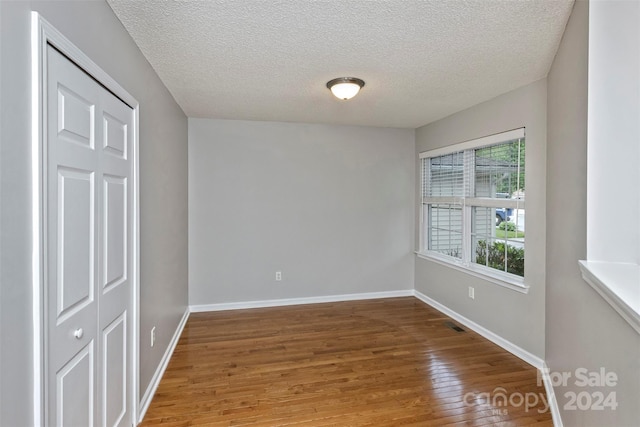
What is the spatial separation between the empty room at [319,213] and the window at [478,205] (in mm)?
30

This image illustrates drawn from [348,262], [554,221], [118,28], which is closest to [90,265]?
[118,28]

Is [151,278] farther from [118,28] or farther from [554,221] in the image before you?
[554,221]

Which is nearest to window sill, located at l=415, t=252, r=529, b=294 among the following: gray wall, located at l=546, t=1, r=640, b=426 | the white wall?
gray wall, located at l=546, t=1, r=640, b=426

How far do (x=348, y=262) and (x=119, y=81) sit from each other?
353 centimetres

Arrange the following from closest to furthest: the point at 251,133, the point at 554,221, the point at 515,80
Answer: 1. the point at 554,221
2. the point at 515,80
3. the point at 251,133

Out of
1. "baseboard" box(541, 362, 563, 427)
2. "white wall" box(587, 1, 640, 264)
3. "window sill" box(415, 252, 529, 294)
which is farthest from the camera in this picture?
"window sill" box(415, 252, 529, 294)

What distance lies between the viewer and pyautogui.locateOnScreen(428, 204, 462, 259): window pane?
4090 mm

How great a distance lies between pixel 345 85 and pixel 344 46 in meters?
0.56

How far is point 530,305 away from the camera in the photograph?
2.91 m

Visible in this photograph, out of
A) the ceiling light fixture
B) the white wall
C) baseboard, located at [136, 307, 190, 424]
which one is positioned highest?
the ceiling light fixture

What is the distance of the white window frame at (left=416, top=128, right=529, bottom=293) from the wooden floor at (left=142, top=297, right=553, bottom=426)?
647mm

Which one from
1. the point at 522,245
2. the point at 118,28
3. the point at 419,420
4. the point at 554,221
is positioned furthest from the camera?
the point at 522,245

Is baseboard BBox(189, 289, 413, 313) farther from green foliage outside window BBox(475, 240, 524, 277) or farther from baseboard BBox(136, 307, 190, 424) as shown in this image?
green foliage outside window BBox(475, 240, 524, 277)

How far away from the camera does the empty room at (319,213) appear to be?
1.26 meters
